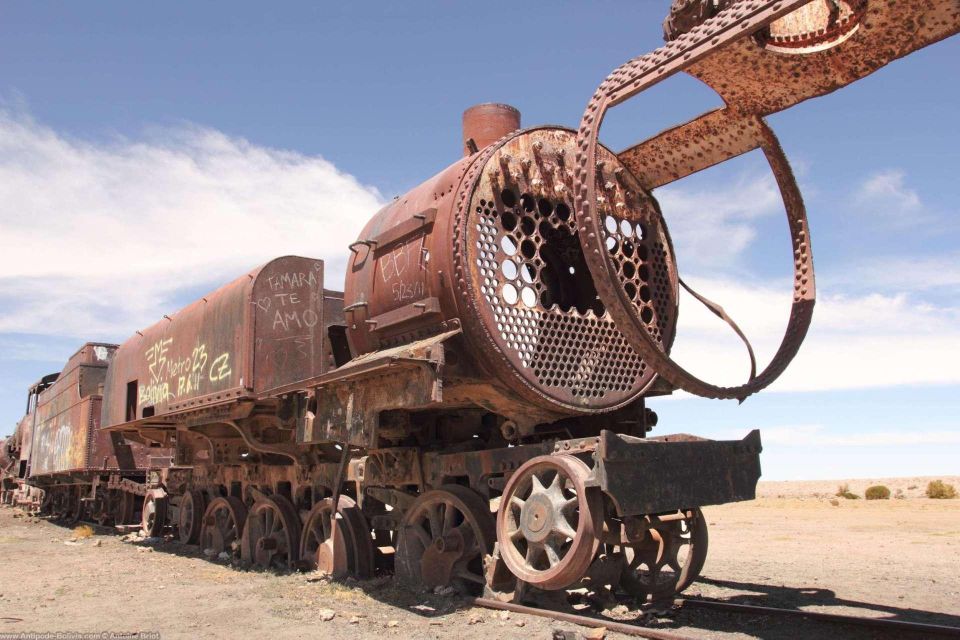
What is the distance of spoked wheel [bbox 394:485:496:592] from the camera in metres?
6.36

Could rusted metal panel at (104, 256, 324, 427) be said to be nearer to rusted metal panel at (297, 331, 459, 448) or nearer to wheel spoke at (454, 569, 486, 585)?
rusted metal panel at (297, 331, 459, 448)

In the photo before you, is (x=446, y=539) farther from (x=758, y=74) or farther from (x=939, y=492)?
(x=939, y=492)

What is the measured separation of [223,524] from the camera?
10.7 metres

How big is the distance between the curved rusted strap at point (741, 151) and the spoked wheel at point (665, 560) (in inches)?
64.5

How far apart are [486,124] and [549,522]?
11.8 feet

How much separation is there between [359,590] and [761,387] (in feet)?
12.3

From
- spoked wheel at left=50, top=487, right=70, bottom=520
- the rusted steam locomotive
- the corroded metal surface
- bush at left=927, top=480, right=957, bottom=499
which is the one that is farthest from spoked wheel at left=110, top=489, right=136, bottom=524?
bush at left=927, top=480, right=957, bottom=499

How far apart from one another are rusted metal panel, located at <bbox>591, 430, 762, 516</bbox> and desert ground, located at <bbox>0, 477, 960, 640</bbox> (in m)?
0.87

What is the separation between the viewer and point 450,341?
5.96m

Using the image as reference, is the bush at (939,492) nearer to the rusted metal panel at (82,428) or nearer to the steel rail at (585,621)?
the rusted metal panel at (82,428)

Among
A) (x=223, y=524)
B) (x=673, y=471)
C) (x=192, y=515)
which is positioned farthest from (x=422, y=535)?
(x=192, y=515)

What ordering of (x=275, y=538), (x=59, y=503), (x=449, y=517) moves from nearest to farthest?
1. (x=449, y=517)
2. (x=275, y=538)
3. (x=59, y=503)

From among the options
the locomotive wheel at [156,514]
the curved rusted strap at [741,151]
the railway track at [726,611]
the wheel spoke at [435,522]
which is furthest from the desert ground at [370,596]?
the curved rusted strap at [741,151]

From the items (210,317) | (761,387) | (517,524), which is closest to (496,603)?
(517,524)
